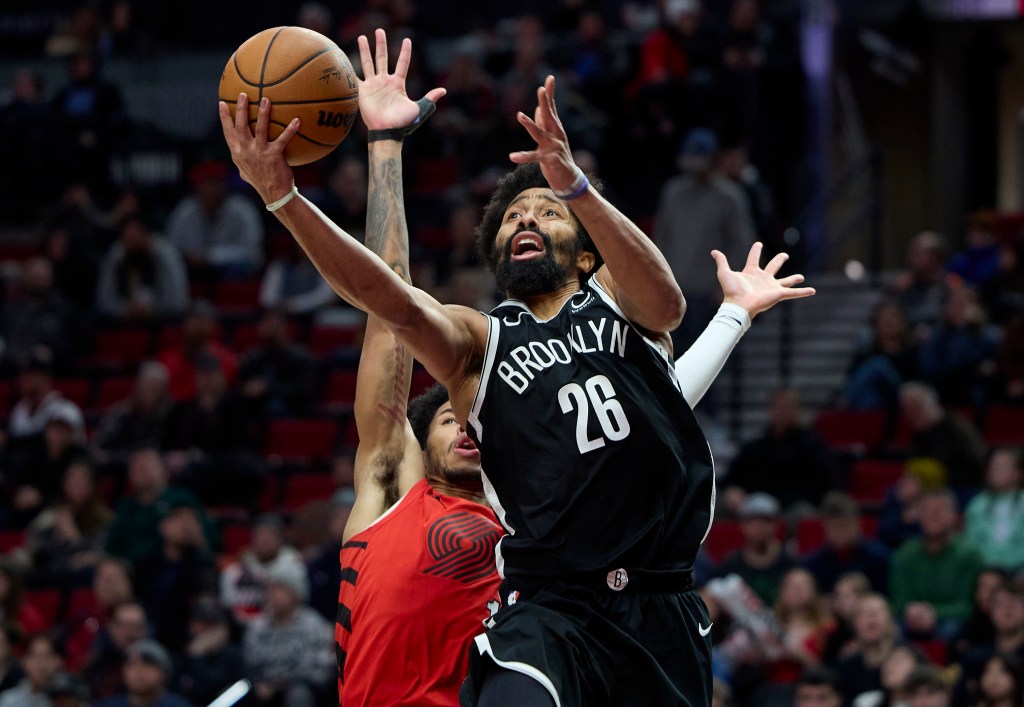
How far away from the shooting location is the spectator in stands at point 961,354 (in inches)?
472

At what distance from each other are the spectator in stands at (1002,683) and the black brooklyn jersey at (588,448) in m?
4.54

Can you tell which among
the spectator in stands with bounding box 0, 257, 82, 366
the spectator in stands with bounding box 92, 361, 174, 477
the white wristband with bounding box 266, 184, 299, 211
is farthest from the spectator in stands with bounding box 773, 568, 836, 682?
the spectator in stands with bounding box 0, 257, 82, 366

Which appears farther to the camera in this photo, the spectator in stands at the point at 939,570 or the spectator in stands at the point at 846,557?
the spectator in stands at the point at 846,557

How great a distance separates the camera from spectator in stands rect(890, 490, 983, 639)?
1003cm

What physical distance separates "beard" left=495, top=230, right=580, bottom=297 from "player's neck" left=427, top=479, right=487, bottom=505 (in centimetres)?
95

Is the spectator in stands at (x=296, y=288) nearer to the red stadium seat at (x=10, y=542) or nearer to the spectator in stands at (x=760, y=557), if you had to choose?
the red stadium seat at (x=10, y=542)

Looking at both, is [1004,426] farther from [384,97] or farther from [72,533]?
[384,97]

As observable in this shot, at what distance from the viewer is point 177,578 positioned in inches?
449

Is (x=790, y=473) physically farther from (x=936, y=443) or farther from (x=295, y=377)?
(x=295, y=377)

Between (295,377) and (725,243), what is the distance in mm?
3738

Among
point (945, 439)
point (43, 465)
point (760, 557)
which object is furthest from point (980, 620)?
point (43, 465)

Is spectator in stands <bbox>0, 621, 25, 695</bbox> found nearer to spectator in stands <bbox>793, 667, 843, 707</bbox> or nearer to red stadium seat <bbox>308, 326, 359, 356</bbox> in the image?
red stadium seat <bbox>308, 326, 359, 356</bbox>

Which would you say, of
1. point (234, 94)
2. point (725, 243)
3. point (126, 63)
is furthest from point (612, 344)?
point (126, 63)

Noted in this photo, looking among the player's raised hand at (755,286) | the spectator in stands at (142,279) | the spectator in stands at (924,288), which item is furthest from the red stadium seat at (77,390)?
the player's raised hand at (755,286)
